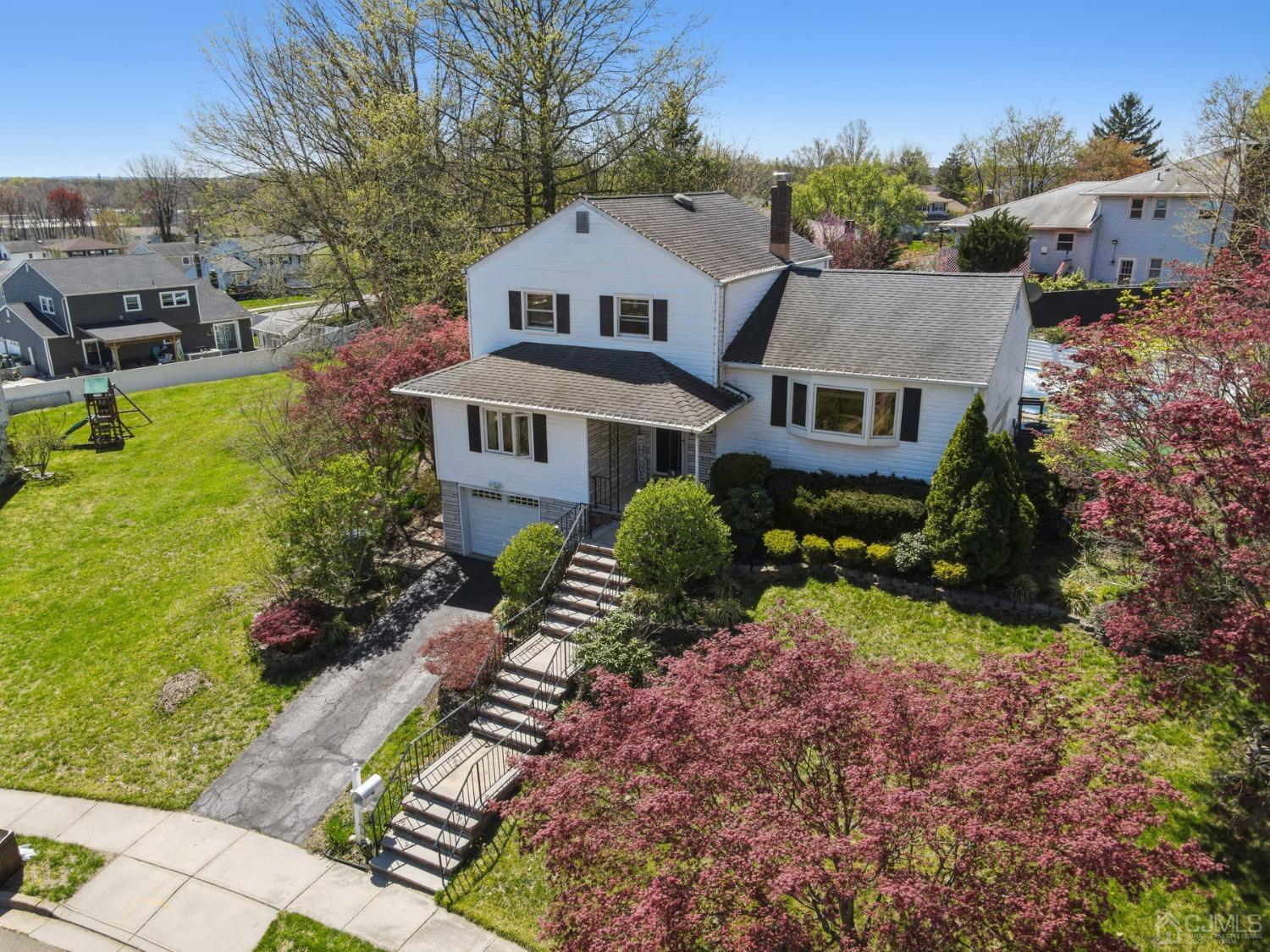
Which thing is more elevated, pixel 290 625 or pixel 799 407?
pixel 799 407

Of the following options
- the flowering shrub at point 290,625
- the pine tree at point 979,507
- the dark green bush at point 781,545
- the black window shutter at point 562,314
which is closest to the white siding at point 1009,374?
the pine tree at point 979,507

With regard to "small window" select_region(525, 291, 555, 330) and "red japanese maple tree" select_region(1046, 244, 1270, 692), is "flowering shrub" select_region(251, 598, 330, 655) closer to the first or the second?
"small window" select_region(525, 291, 555, 330)

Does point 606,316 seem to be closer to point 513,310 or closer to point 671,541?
point 513,310

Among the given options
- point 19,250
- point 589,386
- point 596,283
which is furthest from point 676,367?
point 19,250

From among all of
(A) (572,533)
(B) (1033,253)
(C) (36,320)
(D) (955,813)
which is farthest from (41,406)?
(B) (1033,253)

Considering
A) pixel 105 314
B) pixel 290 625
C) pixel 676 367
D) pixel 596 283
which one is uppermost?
pixel 596 283

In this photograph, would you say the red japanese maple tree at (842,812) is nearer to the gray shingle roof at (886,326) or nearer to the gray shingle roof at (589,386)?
the gray shingle roof at (589,386)
